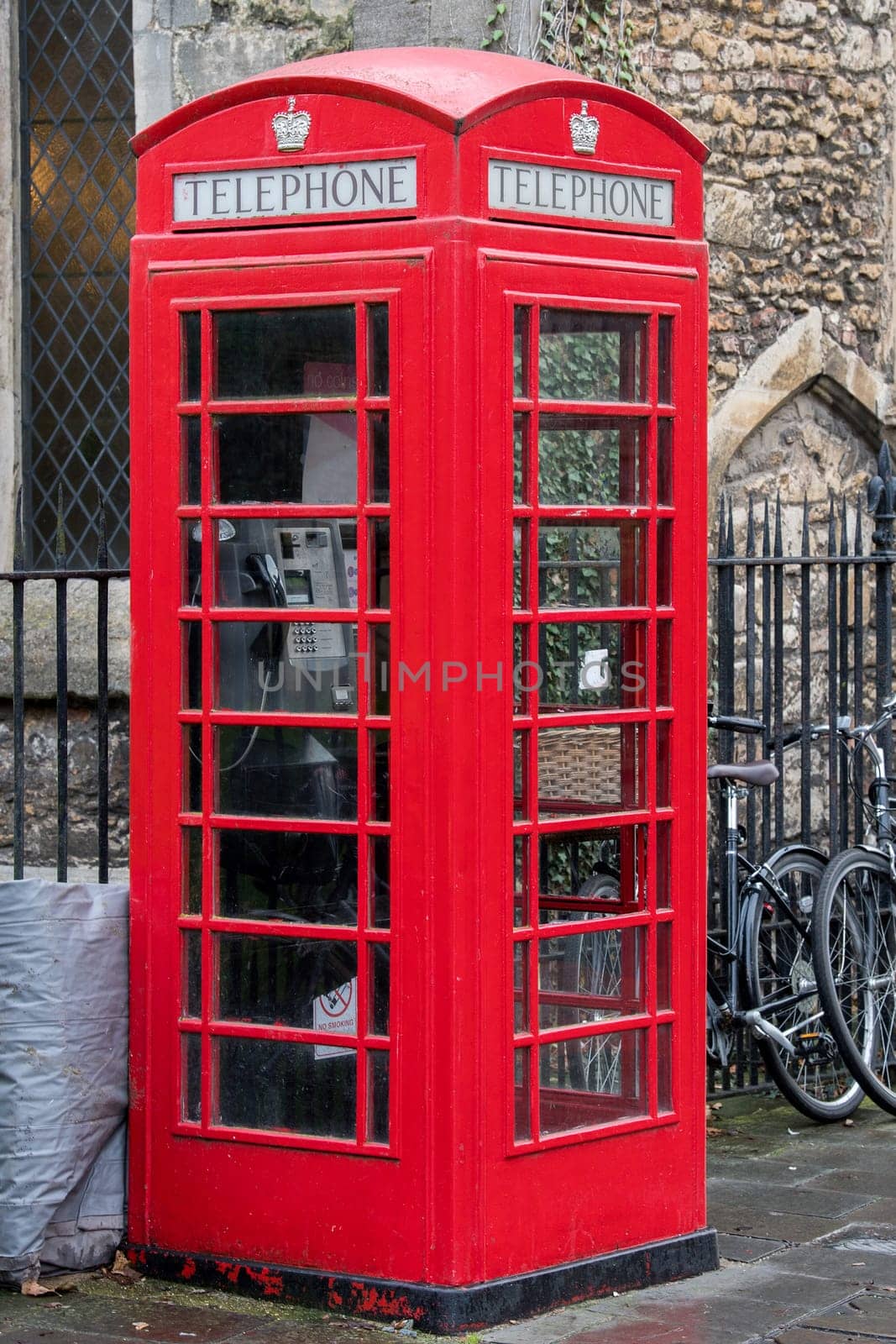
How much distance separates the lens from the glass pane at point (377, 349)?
13.4 feet

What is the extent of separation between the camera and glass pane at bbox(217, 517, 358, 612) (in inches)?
166

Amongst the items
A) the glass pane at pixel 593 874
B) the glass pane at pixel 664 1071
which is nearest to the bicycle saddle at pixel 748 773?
the glass pane at pixel 593 874

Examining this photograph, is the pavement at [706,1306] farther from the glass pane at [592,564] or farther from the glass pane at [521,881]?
the glass pane at [592,564]

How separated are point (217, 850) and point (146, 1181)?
837 mm

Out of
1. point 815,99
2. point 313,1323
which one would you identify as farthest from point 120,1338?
point 815,99

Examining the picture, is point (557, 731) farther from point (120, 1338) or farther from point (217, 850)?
point (120, 1338)

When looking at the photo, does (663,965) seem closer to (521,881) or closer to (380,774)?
(521,881)

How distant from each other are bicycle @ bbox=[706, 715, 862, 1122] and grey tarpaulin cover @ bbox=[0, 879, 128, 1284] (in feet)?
7.29

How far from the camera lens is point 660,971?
4.52 metres

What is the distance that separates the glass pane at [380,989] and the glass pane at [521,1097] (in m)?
0.31

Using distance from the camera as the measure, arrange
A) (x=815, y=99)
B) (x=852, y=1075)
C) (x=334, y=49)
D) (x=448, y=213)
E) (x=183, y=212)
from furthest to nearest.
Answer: (x=815, y=99), (x=334, y=49), (x=852, y=1075), (x=183, y=212), (x=448, y=213)

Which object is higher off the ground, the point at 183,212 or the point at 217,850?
the point at 183,212

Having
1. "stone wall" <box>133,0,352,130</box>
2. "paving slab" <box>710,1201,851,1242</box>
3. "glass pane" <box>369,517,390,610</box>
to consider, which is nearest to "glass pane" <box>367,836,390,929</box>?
"glass pane" <box>369,517,390,610</box>

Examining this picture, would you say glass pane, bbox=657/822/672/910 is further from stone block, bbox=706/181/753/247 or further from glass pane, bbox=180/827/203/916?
stone block, bbox=706/181/753/247
